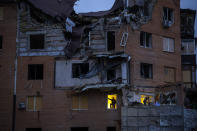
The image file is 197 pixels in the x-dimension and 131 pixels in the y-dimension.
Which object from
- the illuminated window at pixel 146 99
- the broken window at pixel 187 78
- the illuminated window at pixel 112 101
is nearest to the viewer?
the illuminated window at pixel 112 101

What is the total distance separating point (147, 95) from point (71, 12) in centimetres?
1286

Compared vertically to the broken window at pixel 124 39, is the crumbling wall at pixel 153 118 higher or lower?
lower

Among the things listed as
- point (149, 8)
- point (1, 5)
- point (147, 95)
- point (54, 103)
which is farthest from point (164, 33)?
point (1, 5)

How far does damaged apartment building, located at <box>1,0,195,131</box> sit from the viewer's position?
33.2 meters

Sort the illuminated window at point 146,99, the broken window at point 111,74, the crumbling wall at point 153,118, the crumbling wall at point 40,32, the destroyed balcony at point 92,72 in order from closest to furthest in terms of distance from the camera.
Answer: the crumbling wall at point 153,118, the destroyed balcony at point 92,72, the illuminated window at point 146,99, the broken window at point 111,74, the crumbling wall at point 40,32

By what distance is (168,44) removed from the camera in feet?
125

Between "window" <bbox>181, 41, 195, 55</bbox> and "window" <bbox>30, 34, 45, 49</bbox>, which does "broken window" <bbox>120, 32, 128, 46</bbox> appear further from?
"window" <bbox>181, 41, 195, 55</bbox>

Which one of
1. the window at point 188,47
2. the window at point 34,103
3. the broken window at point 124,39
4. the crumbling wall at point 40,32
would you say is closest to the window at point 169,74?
the broken window at point 124,39

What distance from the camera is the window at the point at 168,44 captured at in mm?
37688

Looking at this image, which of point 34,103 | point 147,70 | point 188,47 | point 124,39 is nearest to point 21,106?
point 34,103

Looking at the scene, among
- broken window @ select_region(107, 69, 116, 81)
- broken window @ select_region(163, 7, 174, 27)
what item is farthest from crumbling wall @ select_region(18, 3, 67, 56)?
broken window @ select_region(163, 7, 174, 27)

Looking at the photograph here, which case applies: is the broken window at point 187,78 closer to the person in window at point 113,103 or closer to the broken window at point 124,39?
the broken window at point 124,39

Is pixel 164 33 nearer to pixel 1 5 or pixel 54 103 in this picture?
pixel 54 103

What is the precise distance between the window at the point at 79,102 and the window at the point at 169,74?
9150mm
